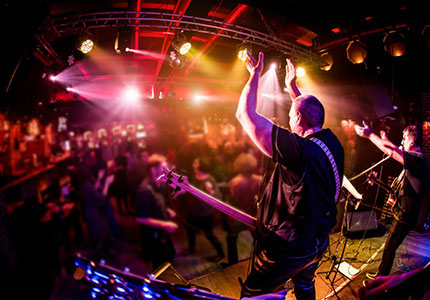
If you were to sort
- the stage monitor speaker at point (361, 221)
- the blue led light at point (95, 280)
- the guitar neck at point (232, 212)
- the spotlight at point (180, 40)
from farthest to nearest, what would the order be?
the stage monitor speaker at point (361, 221) < the spotlight at point (180, 40) < the guitar neck at point (232, 212) < the blue led light at point (95, 280)

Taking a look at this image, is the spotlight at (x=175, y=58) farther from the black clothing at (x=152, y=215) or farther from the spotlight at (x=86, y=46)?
the black clothing at (x=152, y=215)

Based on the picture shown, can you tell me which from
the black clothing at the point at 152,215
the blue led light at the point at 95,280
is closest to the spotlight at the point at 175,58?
the black clothing at the point at 152,215

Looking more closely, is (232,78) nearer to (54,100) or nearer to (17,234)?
(54,100)

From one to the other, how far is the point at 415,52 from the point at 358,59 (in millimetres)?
1588

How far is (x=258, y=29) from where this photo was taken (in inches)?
179

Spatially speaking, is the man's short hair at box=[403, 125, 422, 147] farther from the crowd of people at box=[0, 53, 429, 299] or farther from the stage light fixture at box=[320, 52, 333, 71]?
the stage light fixture at box=[320, 52, 333, 71]

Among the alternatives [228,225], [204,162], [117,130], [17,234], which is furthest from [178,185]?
[117,130]

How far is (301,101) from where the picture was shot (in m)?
1.67

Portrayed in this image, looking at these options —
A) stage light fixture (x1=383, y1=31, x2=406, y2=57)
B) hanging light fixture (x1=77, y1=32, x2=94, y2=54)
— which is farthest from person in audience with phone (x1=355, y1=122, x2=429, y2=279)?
hanging light fixture (x1=77, y1=32, x2=94, y2=54)

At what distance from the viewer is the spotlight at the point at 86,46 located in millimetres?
3584

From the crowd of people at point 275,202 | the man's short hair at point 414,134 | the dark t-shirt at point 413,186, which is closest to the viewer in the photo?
the crowd of people at point 275,202

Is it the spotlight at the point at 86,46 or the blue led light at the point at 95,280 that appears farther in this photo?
the spotlight at the point at 86,46

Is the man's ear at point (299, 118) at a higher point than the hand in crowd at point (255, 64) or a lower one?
lower

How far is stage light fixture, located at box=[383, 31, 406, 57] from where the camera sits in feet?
12.2
